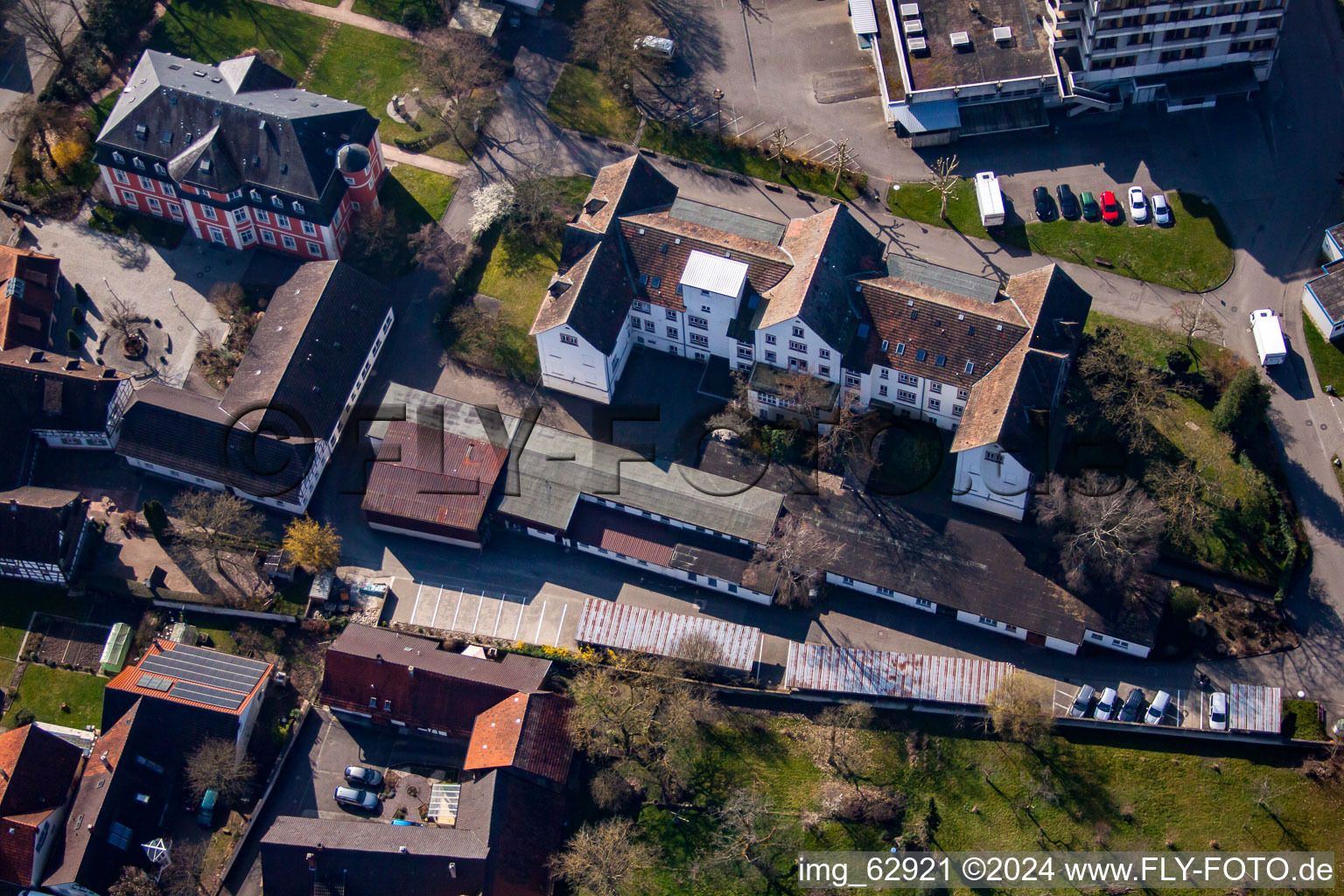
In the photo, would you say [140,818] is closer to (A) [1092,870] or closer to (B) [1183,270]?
(A) [1092,870]

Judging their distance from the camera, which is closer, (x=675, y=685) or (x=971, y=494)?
(x=675, y=685)

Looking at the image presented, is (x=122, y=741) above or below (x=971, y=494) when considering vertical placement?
below

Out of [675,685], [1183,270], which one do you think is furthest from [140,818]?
[1183,270]

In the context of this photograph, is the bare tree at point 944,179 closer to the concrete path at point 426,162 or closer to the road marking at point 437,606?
the concrete path at point 426,162

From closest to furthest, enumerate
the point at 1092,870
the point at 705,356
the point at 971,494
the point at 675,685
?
the point at 1092,870, the point at 675,685, the point at 971,494, the point at 705,356

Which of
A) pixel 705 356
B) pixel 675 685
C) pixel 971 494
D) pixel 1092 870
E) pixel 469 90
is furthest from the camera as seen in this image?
pixel 469 90

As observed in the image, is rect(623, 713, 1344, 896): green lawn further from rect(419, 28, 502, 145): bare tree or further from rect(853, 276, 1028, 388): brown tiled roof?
rect(419, 28, 502, 145): bare tree

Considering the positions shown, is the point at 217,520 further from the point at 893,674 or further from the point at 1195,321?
the point at 1195,321
